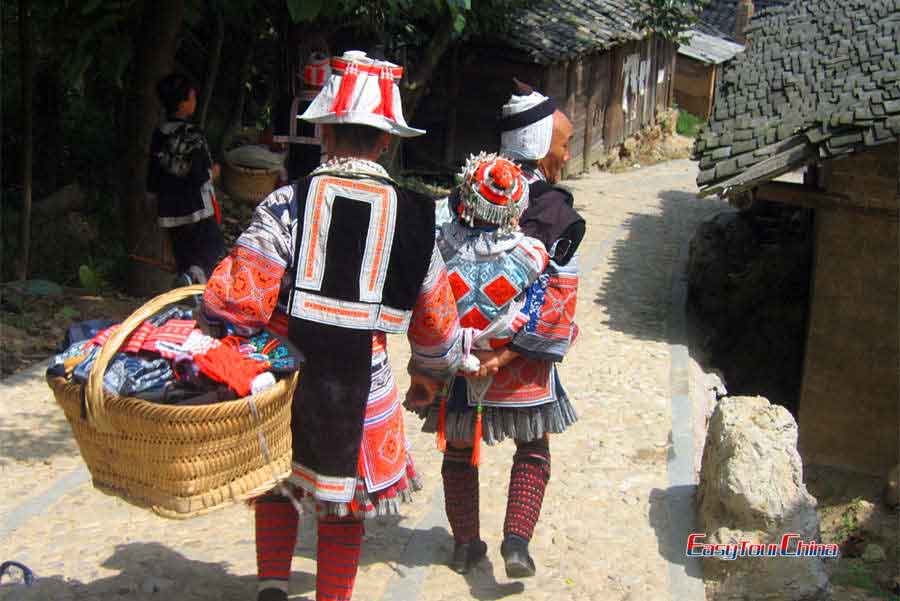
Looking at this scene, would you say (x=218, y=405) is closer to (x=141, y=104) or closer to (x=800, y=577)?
(x=800, y=577)

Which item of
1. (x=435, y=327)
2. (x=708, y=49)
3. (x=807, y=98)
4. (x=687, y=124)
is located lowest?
(x=435, y=327)

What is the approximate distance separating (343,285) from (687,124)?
2260 centimetres

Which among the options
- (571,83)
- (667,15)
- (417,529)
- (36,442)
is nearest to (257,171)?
(36,442)

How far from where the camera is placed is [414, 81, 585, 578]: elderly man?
360 cm

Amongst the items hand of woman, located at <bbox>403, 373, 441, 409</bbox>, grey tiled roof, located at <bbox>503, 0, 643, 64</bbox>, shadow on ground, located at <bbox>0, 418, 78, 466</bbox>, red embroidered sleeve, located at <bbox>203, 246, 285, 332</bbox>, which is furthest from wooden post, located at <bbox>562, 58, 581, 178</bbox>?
red embroidered sleeve, located at <bbox>203, 246, 285, 332</bbox>

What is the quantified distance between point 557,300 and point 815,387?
241 inches

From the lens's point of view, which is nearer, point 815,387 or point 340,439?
point 340,439

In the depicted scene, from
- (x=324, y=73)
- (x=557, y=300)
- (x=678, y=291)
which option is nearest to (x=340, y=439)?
(x=557, y=300)

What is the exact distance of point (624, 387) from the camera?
670 centimetres

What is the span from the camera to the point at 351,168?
2.91 meters

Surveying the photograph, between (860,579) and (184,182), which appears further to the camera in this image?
(184,182)

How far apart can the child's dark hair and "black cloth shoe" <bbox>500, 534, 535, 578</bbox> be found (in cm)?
368

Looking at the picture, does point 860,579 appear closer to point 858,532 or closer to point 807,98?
point 858,532

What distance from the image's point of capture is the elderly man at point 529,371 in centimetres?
360
